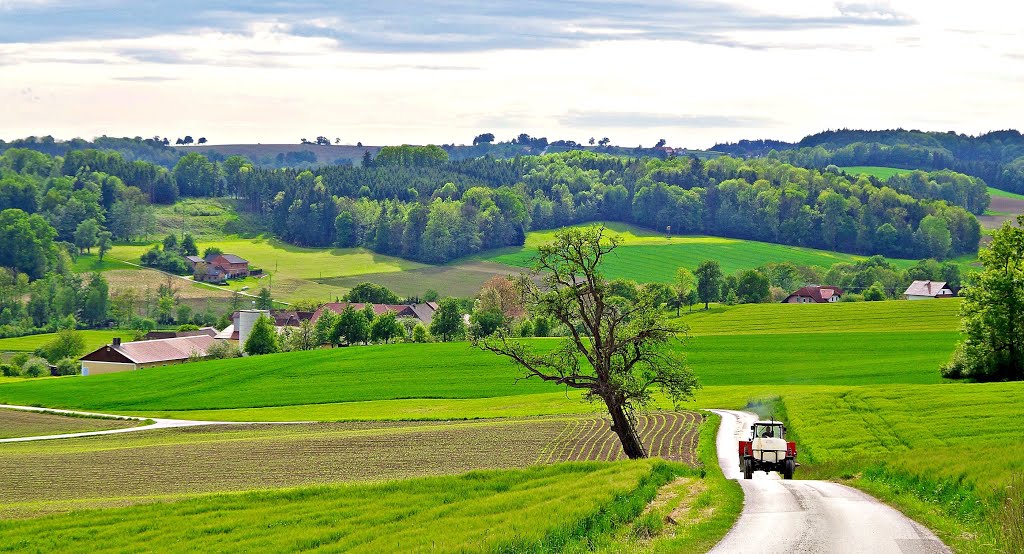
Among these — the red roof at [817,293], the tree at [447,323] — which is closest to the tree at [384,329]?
the tree at [447,323]

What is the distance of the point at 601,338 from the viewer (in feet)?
137

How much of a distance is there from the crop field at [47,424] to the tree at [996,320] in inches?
Answer: 2209

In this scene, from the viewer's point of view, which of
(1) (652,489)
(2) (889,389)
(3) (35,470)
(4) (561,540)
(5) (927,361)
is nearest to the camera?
(4) (561,540)

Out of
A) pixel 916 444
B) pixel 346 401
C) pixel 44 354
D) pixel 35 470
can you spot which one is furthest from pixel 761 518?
pixel 44 354

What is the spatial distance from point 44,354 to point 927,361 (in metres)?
108

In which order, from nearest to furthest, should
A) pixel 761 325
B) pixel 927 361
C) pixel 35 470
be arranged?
pixel 35 470
pixel 927 361
pixel 761 325

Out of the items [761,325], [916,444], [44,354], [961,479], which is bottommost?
[44,354]

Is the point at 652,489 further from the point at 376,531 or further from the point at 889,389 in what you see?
the point at 889,389

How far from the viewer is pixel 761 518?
2505cm

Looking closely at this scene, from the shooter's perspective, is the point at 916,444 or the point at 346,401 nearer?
the point at 916,444

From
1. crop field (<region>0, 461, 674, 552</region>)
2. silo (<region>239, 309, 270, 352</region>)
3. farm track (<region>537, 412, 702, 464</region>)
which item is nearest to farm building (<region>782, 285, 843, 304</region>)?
silo (<region>239, 309, 270, 352</region>)

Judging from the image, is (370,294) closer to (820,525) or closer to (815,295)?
(815,295)

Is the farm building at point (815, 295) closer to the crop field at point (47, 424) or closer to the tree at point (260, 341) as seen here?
the tree at point (260, 341)

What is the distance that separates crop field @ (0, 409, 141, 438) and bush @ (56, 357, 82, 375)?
1982 inches
